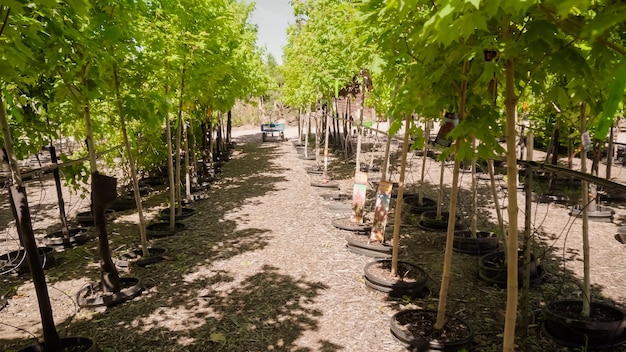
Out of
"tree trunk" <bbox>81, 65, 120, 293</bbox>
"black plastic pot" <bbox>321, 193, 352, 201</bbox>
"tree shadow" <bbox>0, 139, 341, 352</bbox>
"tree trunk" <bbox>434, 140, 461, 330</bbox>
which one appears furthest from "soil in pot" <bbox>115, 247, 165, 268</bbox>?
"black plastic pot" <bbox>321, 193, 352, 201</bbox>

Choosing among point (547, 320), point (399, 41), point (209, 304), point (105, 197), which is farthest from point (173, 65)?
point (547, 320)

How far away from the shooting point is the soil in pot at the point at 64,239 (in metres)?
7.14

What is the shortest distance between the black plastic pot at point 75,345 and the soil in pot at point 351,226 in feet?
16.1

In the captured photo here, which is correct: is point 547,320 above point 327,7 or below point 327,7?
below

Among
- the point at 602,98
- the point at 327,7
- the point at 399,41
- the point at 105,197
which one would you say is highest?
the point at 327,7

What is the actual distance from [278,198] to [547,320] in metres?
7.57

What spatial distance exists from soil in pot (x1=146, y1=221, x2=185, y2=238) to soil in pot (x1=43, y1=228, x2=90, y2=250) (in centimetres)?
119

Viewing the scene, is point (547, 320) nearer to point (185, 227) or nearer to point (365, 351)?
point (365, 351)

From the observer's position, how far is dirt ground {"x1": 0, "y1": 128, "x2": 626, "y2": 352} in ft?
14.2

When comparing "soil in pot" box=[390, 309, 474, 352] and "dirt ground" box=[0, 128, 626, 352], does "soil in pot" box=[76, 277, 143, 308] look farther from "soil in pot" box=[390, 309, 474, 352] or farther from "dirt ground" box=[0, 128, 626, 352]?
"soil in pot" box=[390, 309, 474, 352]

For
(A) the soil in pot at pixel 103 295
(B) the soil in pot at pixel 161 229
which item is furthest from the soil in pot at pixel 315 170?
(A) the soil in pot at pixel 103 295

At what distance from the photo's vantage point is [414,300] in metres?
5.07

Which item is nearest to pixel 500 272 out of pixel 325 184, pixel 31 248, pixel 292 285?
pixel 292 285

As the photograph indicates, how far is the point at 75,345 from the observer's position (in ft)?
12.8
